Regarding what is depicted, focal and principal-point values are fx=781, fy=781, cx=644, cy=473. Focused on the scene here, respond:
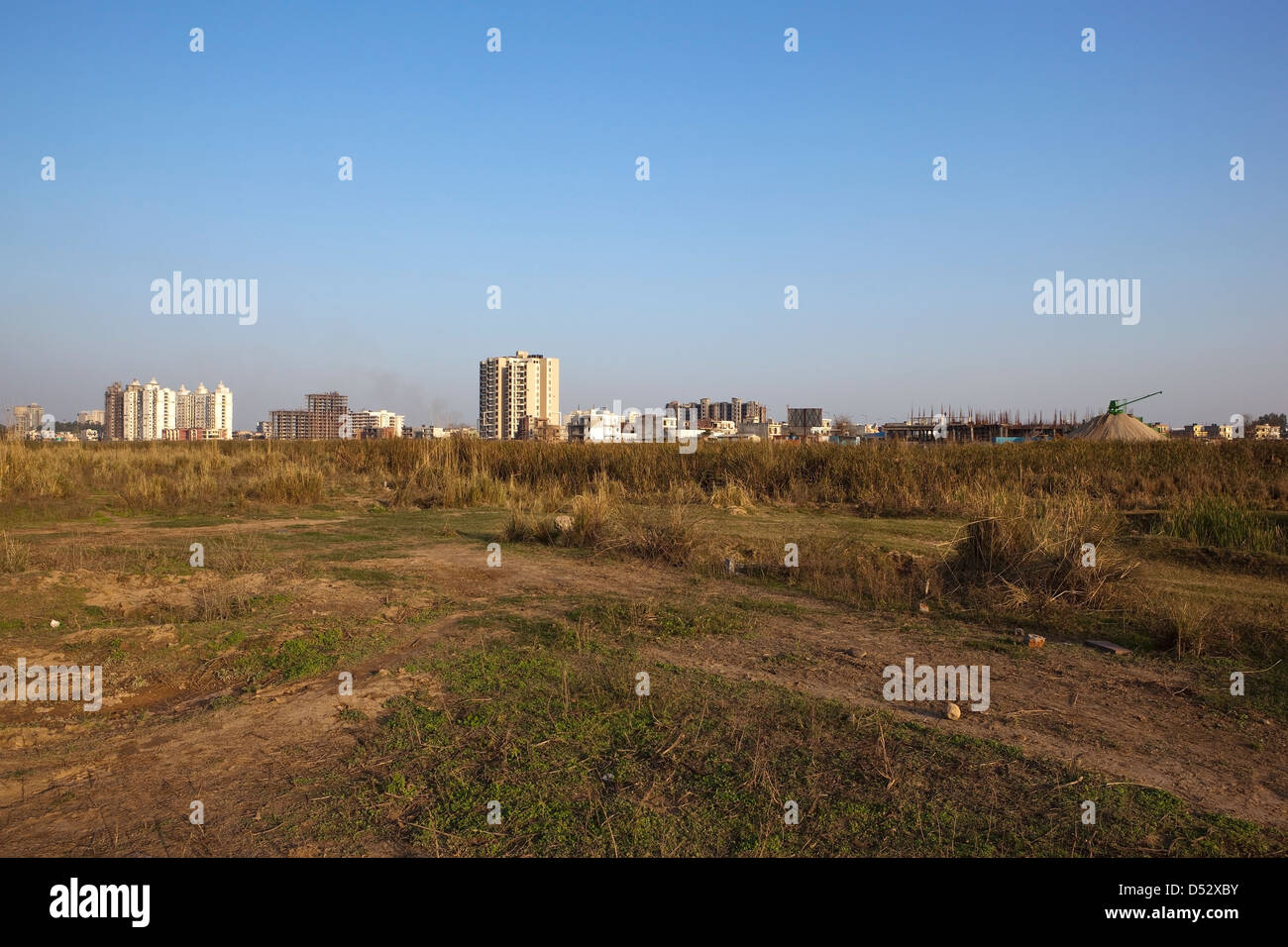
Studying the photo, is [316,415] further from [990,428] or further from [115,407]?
[990,428]

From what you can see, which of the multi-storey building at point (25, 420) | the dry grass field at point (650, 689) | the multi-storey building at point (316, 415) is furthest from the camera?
the multi-storey building at point (316, 415)

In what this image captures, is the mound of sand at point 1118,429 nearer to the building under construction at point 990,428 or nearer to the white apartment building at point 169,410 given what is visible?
the building under construction at point 990,428

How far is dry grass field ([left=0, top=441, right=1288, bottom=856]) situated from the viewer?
3.36 metres

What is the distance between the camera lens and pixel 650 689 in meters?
5.10

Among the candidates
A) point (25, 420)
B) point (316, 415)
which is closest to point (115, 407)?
point (316, 415)

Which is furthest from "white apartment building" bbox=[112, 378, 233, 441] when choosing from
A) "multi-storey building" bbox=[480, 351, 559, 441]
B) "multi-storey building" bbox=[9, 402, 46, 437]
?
"multi-storey building" bbox=[9, 402, 46, 437]

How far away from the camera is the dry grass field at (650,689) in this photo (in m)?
3.36

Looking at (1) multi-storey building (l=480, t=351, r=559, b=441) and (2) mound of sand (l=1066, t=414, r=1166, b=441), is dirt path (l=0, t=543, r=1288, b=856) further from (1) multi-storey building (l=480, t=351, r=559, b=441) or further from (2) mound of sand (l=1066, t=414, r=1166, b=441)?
(1) multi-storey building (l=480, t=351, r=559, b=441)

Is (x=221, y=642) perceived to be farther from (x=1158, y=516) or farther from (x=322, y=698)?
(x=1158, y=516)

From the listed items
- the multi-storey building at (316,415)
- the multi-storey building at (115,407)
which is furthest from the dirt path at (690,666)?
the multi-storey building at (115,407)

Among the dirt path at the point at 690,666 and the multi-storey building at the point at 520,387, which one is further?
the multi-storey building at the point at 520,387
